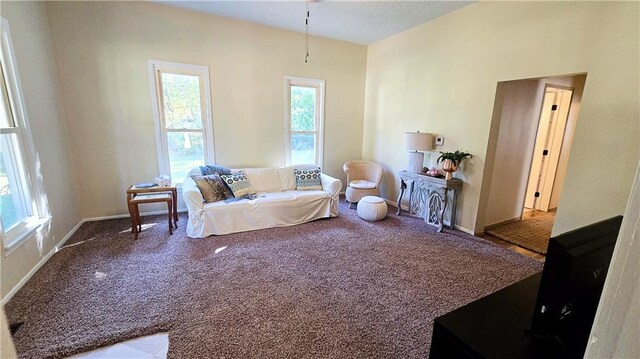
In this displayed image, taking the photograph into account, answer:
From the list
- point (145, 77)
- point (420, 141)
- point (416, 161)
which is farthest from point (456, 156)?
point (145, 77)

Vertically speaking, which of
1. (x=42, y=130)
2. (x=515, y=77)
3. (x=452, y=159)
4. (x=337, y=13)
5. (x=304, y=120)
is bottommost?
(x=452, y=159)

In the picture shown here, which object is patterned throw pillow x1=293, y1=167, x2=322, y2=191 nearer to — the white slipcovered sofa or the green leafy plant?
the white slipcovered sofa

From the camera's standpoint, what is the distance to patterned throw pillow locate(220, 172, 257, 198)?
12.3ft

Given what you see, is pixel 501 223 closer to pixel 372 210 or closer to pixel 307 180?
pixel 372 210

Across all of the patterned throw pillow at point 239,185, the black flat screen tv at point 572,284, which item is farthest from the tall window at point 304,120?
the black flat screen tv at point 572,284

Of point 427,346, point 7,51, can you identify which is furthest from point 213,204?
point 427,346

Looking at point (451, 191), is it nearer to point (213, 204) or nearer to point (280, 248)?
point (280, 248)

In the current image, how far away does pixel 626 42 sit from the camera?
2.21m

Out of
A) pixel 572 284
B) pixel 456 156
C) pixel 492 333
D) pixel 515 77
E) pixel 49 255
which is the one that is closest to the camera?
pixel 572 284

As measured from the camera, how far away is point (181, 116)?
13.1 feet

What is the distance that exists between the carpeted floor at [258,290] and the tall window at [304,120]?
1892 mm

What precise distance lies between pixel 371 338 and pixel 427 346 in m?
0.36

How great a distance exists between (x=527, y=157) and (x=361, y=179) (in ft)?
8.48

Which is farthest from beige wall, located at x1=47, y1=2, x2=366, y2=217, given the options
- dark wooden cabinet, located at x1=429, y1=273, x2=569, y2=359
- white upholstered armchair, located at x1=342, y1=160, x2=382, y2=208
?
dark wooden cabinet, located at x1=429, y1=273, x2=569, y2=359
